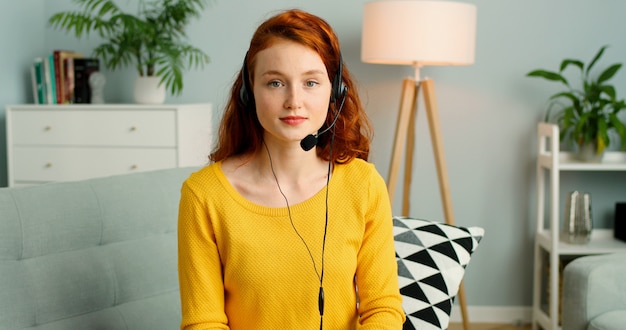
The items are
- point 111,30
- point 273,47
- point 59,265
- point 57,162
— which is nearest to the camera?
point 273,47

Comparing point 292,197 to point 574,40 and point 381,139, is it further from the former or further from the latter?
point 574,40

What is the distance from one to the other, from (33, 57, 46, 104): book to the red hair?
6.88 feet

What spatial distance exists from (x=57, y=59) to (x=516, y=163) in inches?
85.2

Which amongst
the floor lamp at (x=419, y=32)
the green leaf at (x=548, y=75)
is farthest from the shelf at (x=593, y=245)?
the floor lamp at (x=419, y=32)

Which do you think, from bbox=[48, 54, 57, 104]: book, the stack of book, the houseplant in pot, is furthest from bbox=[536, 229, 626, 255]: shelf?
bbox=[48, 54, 57, 104]: book

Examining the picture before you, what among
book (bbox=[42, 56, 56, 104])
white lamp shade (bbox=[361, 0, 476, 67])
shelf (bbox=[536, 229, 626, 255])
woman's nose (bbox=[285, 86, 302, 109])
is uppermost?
white lamp shade (bbox=[361, 0, 476, 67])

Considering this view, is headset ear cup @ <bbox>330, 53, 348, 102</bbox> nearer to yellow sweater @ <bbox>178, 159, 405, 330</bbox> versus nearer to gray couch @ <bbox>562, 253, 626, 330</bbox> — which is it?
yellow sweater @ <bbox>178, 159, 405, 330</bbox>

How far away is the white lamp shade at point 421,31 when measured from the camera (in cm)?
278

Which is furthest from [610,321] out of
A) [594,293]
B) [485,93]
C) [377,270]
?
[485,93]

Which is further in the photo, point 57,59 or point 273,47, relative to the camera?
point 57,59

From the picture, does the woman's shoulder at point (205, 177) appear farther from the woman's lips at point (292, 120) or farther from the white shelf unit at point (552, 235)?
the white shelf unit at point (552, 235)

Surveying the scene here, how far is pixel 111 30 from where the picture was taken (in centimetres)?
354

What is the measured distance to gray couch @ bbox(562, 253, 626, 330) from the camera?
2.04 metres

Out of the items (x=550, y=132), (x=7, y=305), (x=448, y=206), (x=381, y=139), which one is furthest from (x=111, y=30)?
(x=7, y=305)
